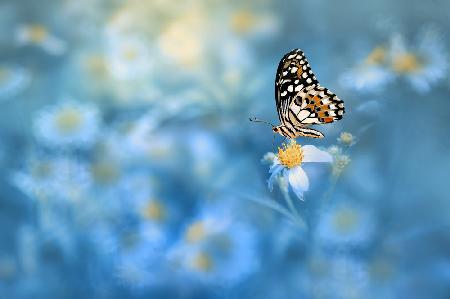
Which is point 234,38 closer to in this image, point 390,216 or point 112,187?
point 112,187

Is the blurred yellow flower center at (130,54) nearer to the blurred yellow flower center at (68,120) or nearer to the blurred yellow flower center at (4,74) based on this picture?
the blurred yellow flower center at (68,120)

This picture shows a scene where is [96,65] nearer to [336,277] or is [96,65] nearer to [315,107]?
[315,107]

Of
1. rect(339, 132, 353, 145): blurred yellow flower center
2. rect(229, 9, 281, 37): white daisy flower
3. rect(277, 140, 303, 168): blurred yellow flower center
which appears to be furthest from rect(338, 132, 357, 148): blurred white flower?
rect(229, 9, 281, 37): white daisy flower

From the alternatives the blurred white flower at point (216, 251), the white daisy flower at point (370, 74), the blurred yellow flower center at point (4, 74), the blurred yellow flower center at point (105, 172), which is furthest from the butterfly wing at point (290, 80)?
the blurred yellow flower center at point (4, 74)

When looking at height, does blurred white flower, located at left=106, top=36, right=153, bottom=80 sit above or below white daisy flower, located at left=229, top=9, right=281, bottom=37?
below

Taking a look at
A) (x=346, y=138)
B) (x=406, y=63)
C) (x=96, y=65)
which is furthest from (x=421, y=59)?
(x=96, y=65)

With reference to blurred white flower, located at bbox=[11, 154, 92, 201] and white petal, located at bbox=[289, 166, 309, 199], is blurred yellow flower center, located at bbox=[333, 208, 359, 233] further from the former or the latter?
blurred white flower, located at bbox=[11, 154, 92, 201]

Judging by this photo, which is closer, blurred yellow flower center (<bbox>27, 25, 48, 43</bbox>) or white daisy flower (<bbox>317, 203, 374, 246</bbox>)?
white daisy flower (<bbox>317, 203, 374, 246</bbox>)
